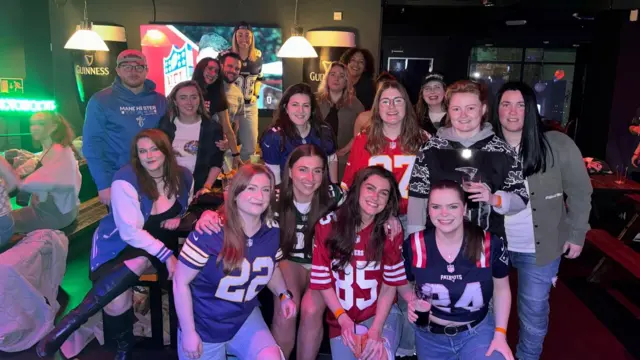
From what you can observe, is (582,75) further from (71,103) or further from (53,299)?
(53,299)

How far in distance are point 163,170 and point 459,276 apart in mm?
1520

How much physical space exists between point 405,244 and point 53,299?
2447 millimetres

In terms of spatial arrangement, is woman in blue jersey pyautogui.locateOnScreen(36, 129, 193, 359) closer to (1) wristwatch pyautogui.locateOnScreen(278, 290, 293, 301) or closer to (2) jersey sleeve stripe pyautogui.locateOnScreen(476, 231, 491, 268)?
(1) wristwatch pyautogui.locateOnScreen(278, 290, 293, 301)

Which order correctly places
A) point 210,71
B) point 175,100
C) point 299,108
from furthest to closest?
point 210,71 < point 175,100 < point 299,108

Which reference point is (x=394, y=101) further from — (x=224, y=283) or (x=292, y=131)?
(x=224, y=283)

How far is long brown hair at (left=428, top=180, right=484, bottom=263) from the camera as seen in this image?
207 cm

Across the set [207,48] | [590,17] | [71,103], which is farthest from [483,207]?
[590,17]

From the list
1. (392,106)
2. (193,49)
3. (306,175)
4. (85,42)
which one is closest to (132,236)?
(306,175)

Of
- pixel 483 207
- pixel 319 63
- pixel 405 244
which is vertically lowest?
pixel 405 244

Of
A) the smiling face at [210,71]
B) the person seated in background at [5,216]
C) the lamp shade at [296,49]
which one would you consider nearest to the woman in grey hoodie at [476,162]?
the smiling face at [210,71]

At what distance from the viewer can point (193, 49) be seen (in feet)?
22.4

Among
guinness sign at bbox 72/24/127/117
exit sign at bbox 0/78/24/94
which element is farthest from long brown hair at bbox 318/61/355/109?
exit sign at bbox 0/78/24/94

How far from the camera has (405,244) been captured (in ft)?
7.20

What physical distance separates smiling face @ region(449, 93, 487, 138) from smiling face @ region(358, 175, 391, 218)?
42cm
